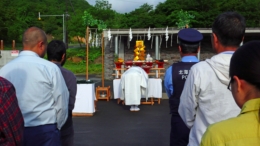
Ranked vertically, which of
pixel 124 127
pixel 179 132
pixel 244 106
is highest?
pixel 244 106

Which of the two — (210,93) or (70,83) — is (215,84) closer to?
(210,93)

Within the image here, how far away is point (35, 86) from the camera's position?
3.23m

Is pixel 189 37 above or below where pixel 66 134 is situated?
above

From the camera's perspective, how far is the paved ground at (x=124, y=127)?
7543 millimetres

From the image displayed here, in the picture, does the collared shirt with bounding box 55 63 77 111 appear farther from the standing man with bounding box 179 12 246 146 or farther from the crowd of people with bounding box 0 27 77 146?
the standing man with bounding box 179 12 246 146

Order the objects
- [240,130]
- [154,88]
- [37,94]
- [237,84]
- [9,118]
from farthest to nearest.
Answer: [154,88] → [37,94] → [9,118] → [237,84] → [240,130]

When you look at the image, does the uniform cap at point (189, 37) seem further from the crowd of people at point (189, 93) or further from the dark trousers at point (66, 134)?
the dark trousers at point (66, 134)

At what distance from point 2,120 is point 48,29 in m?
65.7

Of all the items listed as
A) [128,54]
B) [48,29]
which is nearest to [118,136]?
[128,54]

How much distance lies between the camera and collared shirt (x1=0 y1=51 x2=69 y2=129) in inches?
127

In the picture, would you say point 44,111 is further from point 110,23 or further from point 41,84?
point 110,23

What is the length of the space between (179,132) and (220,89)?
997 millimetres

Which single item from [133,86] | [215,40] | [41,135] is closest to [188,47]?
[215,40]

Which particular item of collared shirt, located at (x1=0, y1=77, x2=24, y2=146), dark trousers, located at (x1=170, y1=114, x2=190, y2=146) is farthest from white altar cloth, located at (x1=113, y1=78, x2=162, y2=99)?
collared shirt, located at (x1=0, y1=77, x2=24, y2=146)
